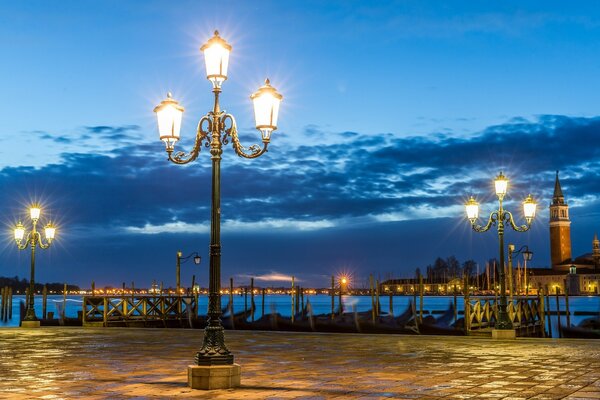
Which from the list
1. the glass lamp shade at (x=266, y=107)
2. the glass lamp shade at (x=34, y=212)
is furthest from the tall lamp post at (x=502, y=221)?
the glass lamp shade at (x=34, y=212)

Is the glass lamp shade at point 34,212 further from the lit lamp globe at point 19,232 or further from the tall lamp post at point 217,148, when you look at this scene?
the tall lamp post at point 217,148

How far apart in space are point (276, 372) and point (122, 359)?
12.8ft

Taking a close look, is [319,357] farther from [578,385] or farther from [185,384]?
[578,385]

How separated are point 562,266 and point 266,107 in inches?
6448

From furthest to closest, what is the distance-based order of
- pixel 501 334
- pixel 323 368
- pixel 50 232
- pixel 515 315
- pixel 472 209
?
pixel 515 315
pixel 50 232
pixel 472 209
pixel 501 334
pixel 323 368

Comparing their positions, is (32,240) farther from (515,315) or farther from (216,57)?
(515,315)

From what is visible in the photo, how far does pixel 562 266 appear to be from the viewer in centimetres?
16200

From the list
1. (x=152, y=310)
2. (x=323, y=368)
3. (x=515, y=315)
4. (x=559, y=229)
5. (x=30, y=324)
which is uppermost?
(x=559, y=229)

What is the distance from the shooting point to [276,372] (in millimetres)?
11453

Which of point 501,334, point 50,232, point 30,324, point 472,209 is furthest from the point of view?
point 50,232

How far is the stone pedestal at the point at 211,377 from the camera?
9.55 metres

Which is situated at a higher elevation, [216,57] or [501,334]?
[216,57]

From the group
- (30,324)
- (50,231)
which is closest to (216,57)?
(50,231)

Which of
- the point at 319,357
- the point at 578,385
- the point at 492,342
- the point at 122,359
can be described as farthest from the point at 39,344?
the point at 578,385
